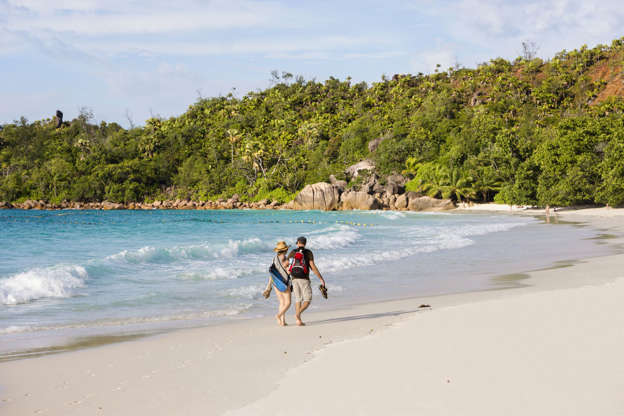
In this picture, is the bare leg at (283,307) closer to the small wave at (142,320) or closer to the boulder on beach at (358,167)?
the small wave at (142,320)

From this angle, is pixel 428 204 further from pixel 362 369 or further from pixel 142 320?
pixel 362 369

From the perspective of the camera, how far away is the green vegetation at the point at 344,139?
63.4 m

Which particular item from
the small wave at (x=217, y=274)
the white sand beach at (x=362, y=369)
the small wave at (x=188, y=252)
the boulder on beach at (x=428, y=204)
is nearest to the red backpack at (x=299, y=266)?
the white sand beach at (x=362, y=369)

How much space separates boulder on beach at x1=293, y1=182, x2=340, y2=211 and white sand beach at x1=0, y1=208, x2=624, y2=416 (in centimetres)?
6350

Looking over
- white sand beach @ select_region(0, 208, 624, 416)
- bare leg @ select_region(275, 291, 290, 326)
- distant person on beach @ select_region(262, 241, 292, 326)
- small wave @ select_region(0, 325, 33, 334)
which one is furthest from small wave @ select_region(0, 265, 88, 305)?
bare leg @ select_region(275, 291, 290, 326)

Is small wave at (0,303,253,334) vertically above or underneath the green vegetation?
underneath

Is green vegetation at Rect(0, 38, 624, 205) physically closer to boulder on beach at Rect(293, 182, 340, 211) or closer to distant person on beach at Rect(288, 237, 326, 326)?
boulder on beach at Rect(293, 182, 340, 211)

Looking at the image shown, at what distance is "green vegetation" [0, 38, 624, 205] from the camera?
63438 millimetres

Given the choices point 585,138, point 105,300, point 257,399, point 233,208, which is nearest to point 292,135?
point 233,208

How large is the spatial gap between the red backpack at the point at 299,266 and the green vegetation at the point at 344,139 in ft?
147

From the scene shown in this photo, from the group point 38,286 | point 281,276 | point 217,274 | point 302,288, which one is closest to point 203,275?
point 217,274

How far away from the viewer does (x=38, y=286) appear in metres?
11.9

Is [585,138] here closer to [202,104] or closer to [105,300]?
[105,300]

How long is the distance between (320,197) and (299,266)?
64.0 m
